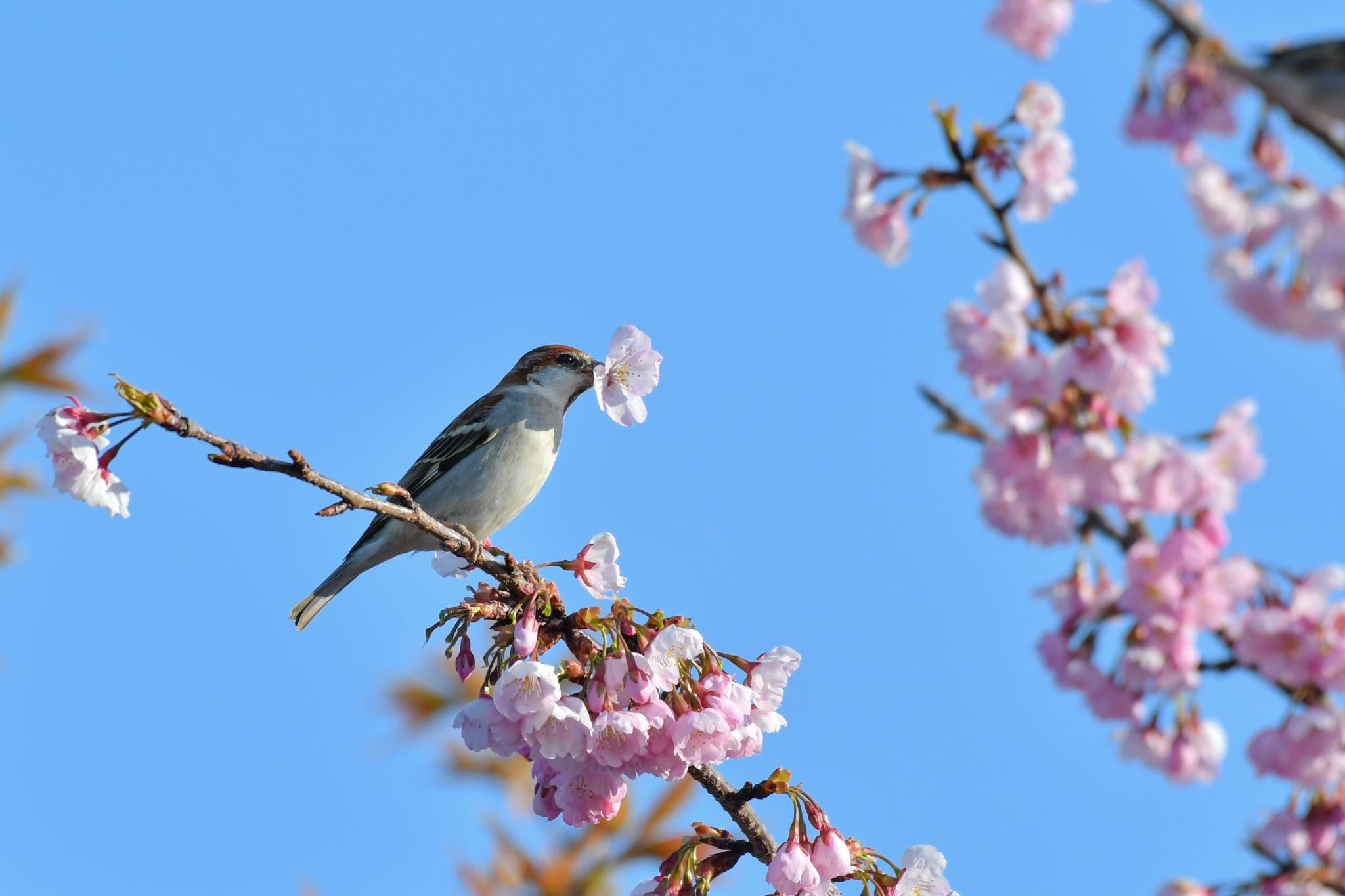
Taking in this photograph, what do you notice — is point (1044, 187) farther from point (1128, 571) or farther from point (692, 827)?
point (692, 827)

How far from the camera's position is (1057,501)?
320cm

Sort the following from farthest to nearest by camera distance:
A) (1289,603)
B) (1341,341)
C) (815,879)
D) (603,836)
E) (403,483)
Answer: (403,483) → (603,836) → (815,879) → (1289,603) → (1341,341)

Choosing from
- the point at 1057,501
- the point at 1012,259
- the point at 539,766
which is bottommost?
the point at 539,766

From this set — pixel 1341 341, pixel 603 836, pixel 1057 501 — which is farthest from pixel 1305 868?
pixel 603 836

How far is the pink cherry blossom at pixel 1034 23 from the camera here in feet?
11.8

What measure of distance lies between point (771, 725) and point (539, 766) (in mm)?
799

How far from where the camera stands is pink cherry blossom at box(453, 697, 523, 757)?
13.7 feet

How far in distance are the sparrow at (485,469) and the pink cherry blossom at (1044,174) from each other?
15.5 ft

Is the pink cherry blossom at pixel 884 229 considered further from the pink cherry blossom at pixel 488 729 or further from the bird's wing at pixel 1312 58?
the pink cherry blossom at pixel 488 729

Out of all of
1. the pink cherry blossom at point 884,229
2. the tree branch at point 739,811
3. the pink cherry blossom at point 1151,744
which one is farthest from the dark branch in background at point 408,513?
the pink cherry blossom at point 884,229

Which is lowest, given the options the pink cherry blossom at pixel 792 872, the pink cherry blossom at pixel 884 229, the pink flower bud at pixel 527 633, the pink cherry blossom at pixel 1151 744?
the pink cherry blossom at pixel 792 872

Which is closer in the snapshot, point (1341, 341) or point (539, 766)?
point (1341, 341)

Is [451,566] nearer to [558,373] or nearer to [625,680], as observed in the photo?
[625,680]

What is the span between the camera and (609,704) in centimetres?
→ 409
